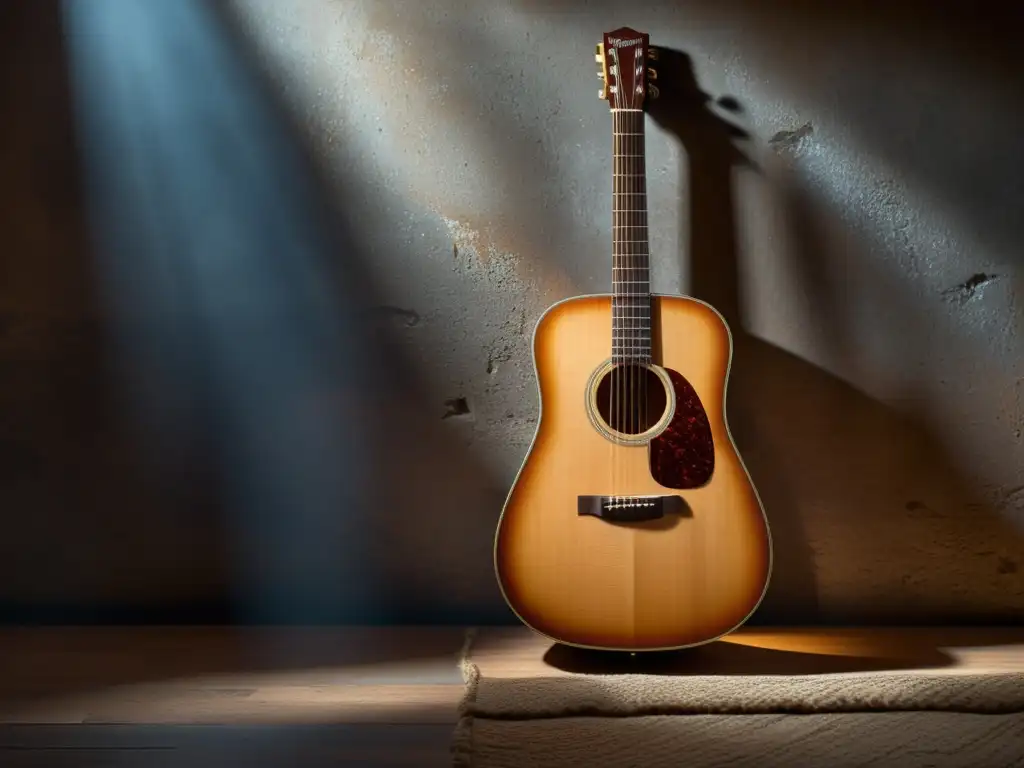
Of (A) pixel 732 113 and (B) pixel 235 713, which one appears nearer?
(B) pixel 235 713

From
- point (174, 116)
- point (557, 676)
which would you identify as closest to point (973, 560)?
point (557, 676)

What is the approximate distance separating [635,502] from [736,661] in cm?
38

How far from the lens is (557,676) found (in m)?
1.84

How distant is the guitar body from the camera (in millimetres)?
1879

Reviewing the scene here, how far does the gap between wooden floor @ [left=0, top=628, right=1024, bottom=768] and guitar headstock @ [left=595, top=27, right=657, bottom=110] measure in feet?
3.76

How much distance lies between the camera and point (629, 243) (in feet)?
6.59

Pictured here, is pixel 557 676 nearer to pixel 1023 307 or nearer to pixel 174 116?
pixel 1023 307

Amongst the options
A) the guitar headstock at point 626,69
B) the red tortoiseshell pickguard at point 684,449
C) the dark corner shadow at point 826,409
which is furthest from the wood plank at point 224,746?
the guitar headstock at point 626,69

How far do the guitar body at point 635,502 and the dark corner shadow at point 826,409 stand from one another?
0.30m

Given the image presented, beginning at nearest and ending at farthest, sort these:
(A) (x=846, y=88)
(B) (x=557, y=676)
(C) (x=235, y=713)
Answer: (C) (x=235, y=713)
(B) (x=557, y=676)
(A) (x=846, y=88)

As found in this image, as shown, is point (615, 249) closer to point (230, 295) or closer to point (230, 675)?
point (230, 295)

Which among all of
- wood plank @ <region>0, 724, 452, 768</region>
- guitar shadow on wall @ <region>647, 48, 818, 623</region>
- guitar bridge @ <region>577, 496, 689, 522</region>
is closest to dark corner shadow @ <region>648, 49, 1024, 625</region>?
guitar shadow on wall @ <region>647, 48, 818, 623</region>

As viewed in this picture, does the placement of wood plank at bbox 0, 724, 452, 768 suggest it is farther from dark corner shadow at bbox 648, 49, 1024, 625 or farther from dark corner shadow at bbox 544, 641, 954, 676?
dark corner shadow at bbox 648, 49, 1024, 625

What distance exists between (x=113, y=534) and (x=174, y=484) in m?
0.19
